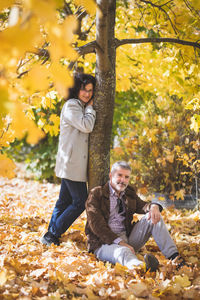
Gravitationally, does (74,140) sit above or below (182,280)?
above

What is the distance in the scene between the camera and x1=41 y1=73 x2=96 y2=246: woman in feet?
10.4

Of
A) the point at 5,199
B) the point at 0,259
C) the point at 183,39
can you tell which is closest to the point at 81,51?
the point at 183,39

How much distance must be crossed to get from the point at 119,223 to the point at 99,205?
292 millimetres

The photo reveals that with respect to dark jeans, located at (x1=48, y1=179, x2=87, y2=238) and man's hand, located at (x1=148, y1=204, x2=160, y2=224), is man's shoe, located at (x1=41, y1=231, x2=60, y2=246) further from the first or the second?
man's hand, located at (x1=148, y1=204, x2=160, y2=224)

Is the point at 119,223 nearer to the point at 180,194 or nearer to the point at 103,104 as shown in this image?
the point at 103,104

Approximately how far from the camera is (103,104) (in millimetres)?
3260

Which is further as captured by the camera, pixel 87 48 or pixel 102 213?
pixel 87 48

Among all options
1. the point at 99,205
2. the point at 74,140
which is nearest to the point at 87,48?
the point at 74,140

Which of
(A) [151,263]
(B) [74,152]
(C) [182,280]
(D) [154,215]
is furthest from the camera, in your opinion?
(B) [74,152]

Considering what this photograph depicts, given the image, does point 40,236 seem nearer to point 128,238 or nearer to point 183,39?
point 128,238

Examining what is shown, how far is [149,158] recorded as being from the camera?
5.52 metres

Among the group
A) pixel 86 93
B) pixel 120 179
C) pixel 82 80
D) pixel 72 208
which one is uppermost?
pixel 82 80

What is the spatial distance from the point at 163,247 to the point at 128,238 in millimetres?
372

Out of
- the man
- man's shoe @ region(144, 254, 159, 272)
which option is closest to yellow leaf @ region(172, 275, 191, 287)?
man's shoe @ region(144, 254, 159, 272)
